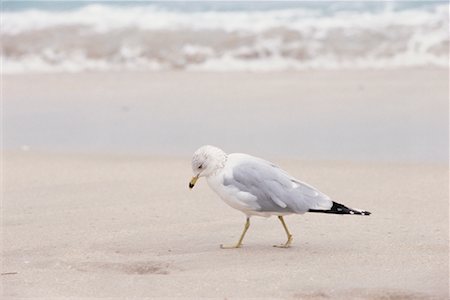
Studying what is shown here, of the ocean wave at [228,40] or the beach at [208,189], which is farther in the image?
the ocean wave at [228,40]

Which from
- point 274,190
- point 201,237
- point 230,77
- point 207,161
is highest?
point 207,161

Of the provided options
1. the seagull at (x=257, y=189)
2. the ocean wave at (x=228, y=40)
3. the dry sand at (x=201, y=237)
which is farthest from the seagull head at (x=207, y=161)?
the ocean wave at (x=228, y=40)

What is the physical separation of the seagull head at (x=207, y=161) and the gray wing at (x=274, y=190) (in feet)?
0.26

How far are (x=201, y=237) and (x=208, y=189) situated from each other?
1135mm

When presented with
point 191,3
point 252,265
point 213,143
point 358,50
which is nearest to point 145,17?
point 191,3

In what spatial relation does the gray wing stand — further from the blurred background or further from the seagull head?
the blurred background

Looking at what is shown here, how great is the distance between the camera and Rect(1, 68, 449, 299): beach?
414 cm

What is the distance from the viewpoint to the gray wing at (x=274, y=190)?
182 inches

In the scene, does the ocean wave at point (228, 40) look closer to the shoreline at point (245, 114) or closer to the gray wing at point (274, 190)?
the shoreline at point (245, 114)

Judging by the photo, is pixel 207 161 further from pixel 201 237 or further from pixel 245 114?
pixel 245 114

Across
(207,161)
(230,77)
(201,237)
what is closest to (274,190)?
(207,161)

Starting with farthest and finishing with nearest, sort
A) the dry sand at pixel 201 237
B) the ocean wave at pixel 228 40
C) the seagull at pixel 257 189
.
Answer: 1. the ocean wave at pixel 228 40
2. the seagull at pixel 257 189
3. the dry sand at pixel 201 237

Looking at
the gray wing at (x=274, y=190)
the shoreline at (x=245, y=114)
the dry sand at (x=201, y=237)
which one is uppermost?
the gray wing at (x=274, y=190)

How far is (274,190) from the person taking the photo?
464 centimetres
